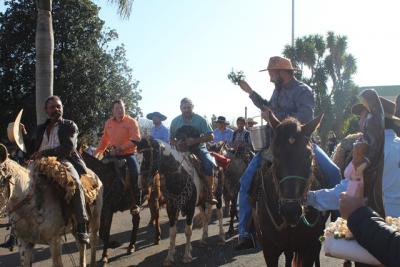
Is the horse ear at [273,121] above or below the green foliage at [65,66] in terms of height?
below

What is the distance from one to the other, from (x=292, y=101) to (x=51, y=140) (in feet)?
11.3

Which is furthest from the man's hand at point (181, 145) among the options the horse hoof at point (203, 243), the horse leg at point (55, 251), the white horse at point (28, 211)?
the horse leg at point (55, 251)

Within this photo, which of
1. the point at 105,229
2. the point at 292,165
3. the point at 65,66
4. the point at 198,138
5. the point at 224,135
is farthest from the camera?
the point at 65,66

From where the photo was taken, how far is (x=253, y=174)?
18.3 ft

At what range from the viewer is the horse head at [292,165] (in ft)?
12.9

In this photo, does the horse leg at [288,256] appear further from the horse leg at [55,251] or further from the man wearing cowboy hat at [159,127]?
the man wearing cowboy hat at [159,127]

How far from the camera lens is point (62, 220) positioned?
20.2 feet

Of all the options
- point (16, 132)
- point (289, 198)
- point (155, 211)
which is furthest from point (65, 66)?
point (289, 198)

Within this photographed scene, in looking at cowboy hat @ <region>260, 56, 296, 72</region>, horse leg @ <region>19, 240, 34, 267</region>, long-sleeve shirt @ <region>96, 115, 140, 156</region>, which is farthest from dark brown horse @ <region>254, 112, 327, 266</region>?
long-sleeve shirt @ <region>96, 115, 140, 156</region>

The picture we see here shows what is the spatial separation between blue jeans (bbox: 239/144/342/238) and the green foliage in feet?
83.4

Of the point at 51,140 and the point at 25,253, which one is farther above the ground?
the point at 51,140

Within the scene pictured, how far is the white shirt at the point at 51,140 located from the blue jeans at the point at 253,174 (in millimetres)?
2720

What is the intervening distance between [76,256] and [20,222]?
3.03 metres

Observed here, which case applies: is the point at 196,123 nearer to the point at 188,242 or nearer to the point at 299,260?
the point at 188,242
